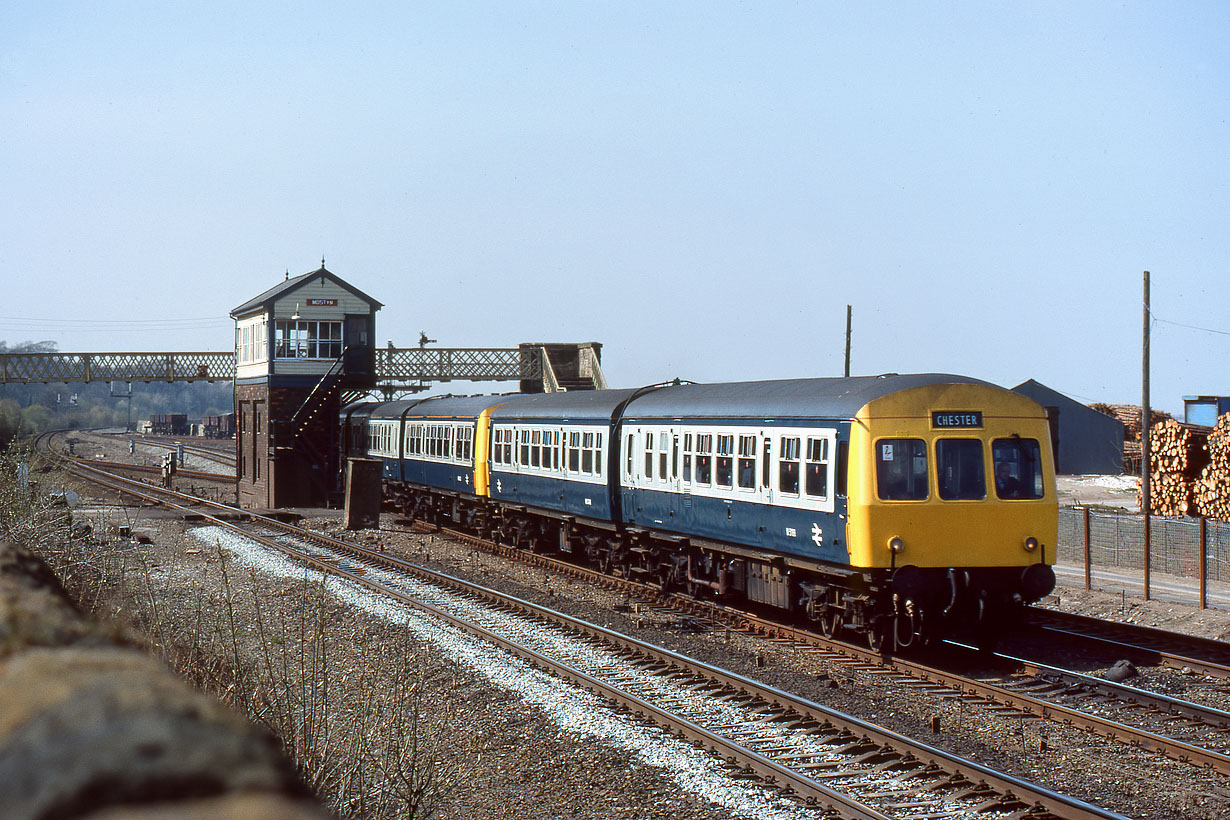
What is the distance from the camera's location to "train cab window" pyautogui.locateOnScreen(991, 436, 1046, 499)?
14.0 meters

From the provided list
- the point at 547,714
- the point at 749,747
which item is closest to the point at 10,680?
the point at 749,747

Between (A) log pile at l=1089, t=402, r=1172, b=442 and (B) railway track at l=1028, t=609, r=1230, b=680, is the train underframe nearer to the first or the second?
(B) railway track at l=1028, t=609, r=1230, b=680

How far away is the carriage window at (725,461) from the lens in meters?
16.2

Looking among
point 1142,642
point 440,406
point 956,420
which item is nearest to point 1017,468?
point 956,420

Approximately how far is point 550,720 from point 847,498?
180 inches

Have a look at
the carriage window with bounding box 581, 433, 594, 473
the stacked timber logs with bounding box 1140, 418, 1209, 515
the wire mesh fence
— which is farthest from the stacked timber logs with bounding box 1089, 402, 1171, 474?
the carriage window with bounding box 581, 433, 594, 473

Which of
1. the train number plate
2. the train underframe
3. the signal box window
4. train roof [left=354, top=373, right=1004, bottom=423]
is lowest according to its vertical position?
the train underframe

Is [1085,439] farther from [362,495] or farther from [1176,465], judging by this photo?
[362,495]

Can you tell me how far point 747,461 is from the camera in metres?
15.8

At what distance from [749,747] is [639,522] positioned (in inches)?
360

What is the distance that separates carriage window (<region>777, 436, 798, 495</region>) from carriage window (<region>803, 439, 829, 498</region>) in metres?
0.24

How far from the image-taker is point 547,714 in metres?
11.3

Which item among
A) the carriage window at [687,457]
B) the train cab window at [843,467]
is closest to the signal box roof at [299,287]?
the carriage window at [687,457]

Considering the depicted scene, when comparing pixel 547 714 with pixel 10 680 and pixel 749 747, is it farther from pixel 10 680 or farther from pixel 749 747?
pixel 10 680
